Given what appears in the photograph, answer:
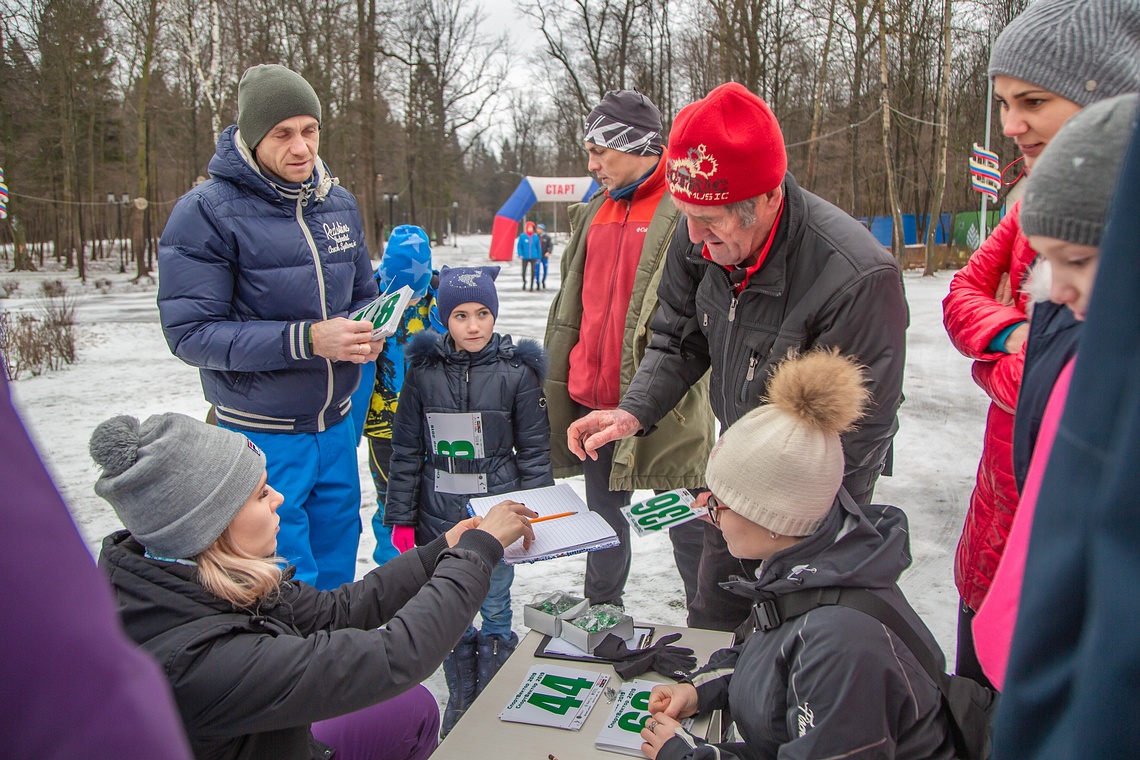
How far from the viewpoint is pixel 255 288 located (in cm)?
276

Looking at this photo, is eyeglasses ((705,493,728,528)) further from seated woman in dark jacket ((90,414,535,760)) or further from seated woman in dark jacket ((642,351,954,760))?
seated woman in dark jacket ((90,414,535,760))

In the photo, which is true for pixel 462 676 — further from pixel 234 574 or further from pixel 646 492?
pixel 646 492

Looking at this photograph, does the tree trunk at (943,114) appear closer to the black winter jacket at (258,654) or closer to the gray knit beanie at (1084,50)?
the gray knit beanie at (1084,50)

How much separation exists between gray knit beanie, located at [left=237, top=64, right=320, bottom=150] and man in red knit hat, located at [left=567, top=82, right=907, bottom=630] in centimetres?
136

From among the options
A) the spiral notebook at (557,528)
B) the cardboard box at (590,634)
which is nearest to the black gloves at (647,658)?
the cardboard box at (590,634)

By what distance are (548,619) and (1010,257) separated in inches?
67.3

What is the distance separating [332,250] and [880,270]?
1.87 metres

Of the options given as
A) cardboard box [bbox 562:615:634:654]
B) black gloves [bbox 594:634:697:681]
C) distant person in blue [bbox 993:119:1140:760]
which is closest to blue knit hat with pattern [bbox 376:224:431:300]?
cardboard box [bbox 562:615:634:654]

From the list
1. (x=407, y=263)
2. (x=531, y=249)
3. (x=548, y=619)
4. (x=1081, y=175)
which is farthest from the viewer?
(x=531, y=249)

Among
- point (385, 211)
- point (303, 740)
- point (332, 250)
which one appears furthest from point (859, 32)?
point (385, 211)

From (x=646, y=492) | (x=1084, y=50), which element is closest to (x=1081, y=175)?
(x=1084, y=50)

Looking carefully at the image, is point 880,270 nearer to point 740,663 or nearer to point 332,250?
point 740,663

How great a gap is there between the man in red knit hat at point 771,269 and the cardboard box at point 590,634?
736 millimetres

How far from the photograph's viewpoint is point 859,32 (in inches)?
737
